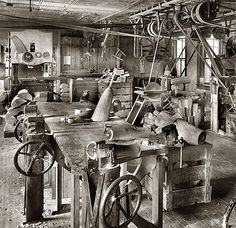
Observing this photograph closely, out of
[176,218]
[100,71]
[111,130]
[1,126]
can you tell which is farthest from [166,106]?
[100,71]

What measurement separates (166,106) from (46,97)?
8.08 feet

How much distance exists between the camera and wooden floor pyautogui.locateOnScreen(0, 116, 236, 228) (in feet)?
10.9

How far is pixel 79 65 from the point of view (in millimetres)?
11891

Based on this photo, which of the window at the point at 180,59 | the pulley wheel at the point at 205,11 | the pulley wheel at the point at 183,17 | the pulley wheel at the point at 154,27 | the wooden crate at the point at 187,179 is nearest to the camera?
the wooden crate at the point at 187,179

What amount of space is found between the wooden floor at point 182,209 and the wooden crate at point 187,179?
0.35 feet

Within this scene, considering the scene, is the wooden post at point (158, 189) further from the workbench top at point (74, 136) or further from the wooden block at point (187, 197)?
the wooden block at point (187, 197)

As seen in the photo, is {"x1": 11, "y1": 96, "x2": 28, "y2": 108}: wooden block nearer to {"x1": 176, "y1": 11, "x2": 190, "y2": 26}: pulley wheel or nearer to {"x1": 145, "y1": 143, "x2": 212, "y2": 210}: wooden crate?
{"x1": 176, "y1": 11, "x2": 190, "y2": 26}: pulley wheel

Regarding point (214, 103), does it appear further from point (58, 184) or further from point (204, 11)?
point (58, 184)

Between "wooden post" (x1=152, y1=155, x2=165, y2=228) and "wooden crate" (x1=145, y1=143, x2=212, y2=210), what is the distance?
81 centimetres

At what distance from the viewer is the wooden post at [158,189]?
2.59 metres

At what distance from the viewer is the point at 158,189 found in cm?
263

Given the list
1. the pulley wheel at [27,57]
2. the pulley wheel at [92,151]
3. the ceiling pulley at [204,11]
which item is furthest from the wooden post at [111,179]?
the pulley wheel at [27,57]

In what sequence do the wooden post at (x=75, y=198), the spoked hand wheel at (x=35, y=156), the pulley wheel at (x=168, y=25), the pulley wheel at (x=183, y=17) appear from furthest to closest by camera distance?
1. the pulley wheel at (x=168, y=25)
2. the pulley wheel at (x=183, y=17)
3. the spoked hand wheel at (x=35, y=156)
4. the wooden post at (x=75, y=198)

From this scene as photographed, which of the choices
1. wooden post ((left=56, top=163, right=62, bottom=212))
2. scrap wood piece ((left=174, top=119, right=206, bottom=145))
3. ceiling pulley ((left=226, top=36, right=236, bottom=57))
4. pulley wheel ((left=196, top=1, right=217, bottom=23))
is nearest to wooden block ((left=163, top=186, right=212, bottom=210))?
scrap wood piece ((left=174, top=119, right=206, bottom=145))
